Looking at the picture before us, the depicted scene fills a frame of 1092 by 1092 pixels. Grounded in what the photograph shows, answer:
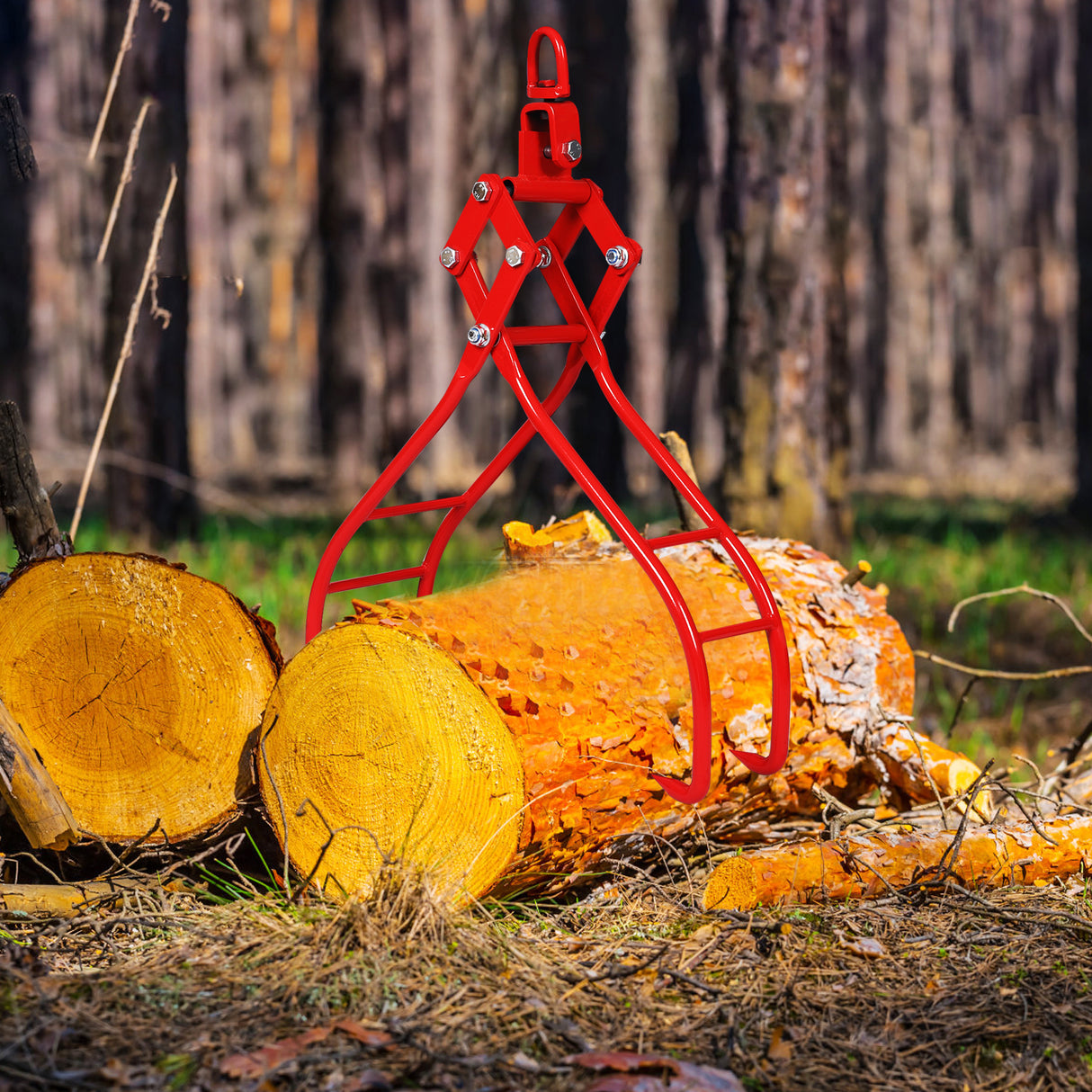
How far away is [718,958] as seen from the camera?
102 inches

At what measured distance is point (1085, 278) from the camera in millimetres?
9289

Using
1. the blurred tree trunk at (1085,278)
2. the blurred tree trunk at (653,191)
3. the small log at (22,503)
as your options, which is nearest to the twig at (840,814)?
the small log at (22,503)

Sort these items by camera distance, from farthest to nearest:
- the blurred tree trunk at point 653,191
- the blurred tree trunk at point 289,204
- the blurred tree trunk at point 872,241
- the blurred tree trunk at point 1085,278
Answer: the blurred tree trunk at point 289,204, the blurred tree trunk at point 872,241, the blurred tree trunk at point 653,191, the blurred tree trunk at point 1085,278

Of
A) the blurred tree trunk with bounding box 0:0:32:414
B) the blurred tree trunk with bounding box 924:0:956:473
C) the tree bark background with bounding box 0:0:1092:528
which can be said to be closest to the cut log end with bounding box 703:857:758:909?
the tree bark background with bounding box 0:0:1092:528

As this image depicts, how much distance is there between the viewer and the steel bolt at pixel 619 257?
99.8 inches

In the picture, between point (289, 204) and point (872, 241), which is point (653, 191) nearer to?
point (872, 241)

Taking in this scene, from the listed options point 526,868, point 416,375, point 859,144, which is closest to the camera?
point 526,868

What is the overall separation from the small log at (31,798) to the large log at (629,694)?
49cm

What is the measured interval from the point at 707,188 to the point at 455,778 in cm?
963

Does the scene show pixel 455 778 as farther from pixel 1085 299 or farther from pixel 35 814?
pixel 1085 299

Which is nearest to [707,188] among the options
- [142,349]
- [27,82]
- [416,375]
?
[416,375]

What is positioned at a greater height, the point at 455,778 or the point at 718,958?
the point at 455,778

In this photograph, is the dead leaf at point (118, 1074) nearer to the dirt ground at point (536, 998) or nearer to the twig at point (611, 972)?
the dirt ground at point (536, 998)

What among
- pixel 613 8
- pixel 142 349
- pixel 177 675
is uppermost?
pixel 613 8
